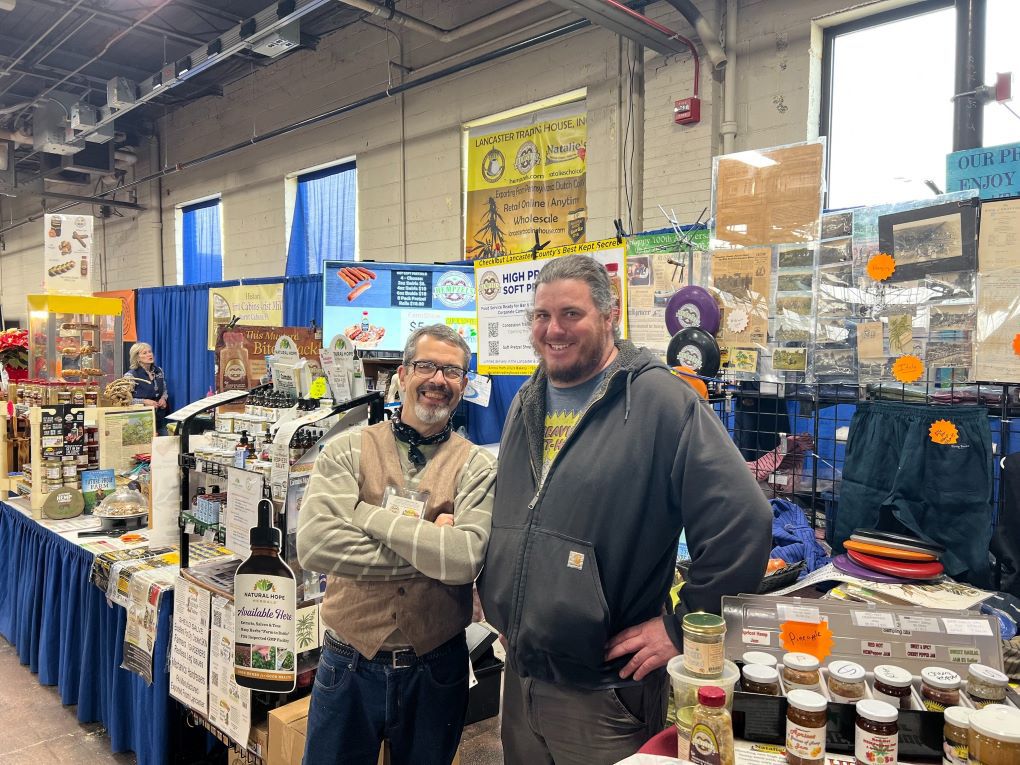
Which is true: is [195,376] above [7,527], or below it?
above

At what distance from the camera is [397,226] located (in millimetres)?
7152

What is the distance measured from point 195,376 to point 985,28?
28.8 ft

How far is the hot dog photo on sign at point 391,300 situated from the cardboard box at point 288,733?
10.7 ft

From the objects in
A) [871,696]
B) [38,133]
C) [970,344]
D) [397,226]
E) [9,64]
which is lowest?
[871,696]

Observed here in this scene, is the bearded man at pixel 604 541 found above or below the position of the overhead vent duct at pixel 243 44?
below

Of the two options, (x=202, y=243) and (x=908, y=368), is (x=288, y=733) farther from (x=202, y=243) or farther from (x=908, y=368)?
(x=202, y=243)

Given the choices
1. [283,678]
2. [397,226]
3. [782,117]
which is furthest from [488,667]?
[397,226]

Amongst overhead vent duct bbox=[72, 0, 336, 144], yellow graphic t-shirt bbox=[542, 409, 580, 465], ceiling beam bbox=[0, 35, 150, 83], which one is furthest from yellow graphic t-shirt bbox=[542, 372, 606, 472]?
ceiling beam bbox=[0, 35, 150, 83]

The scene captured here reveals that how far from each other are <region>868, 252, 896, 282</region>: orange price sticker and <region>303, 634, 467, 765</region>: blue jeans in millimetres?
1592

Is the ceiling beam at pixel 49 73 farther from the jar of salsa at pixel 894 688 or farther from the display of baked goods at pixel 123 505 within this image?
the jar of salsa at pixel 894 688

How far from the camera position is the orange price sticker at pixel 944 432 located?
1.95 meters

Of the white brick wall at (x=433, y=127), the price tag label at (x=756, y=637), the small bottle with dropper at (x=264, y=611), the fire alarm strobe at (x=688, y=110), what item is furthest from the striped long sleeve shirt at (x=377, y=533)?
the fire alarm strobe at (x=688, y=110)

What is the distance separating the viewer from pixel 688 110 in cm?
485

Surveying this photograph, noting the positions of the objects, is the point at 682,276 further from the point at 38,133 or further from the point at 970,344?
the point at 38,133
